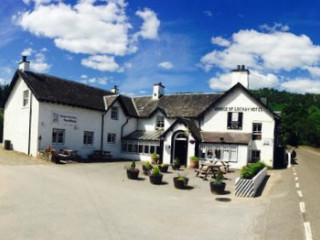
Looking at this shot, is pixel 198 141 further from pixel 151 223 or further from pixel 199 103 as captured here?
pixel 151 223

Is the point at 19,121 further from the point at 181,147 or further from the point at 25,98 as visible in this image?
the point at 181,147

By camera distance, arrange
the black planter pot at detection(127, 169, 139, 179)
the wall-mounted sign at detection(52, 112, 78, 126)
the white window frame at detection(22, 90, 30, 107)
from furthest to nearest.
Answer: the white window frame at detection(22, 90, 30, 107) < the wall-mounted sign at detection(52, 112, 78, 126) < the black planter pot at detection(127, 169, 139, 179)

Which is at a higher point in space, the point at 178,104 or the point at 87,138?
the point at 178,104

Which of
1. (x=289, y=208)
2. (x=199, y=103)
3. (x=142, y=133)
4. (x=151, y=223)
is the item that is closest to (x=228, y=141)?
(x=199, y=103)

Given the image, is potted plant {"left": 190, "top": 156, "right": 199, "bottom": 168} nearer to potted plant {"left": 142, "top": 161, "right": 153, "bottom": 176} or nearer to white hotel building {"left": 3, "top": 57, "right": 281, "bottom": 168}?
white hotel building {"left": 3, "top": 57, "right": 281, "bottom": 168}

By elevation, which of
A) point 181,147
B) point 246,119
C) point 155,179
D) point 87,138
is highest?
point 246,119

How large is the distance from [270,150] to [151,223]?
2250 cm

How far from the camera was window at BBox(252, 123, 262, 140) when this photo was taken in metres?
32.3

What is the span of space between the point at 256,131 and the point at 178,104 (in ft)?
30.4

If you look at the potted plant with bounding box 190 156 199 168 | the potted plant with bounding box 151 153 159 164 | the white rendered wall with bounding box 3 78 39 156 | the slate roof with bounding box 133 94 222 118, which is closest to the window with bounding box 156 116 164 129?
the slate roof with bounding box 133 94 222 118

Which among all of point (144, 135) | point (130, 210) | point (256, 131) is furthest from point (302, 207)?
point (144, 135)

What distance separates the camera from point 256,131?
3244 centimetres

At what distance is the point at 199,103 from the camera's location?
3700cm

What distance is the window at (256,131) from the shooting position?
32281 mm
